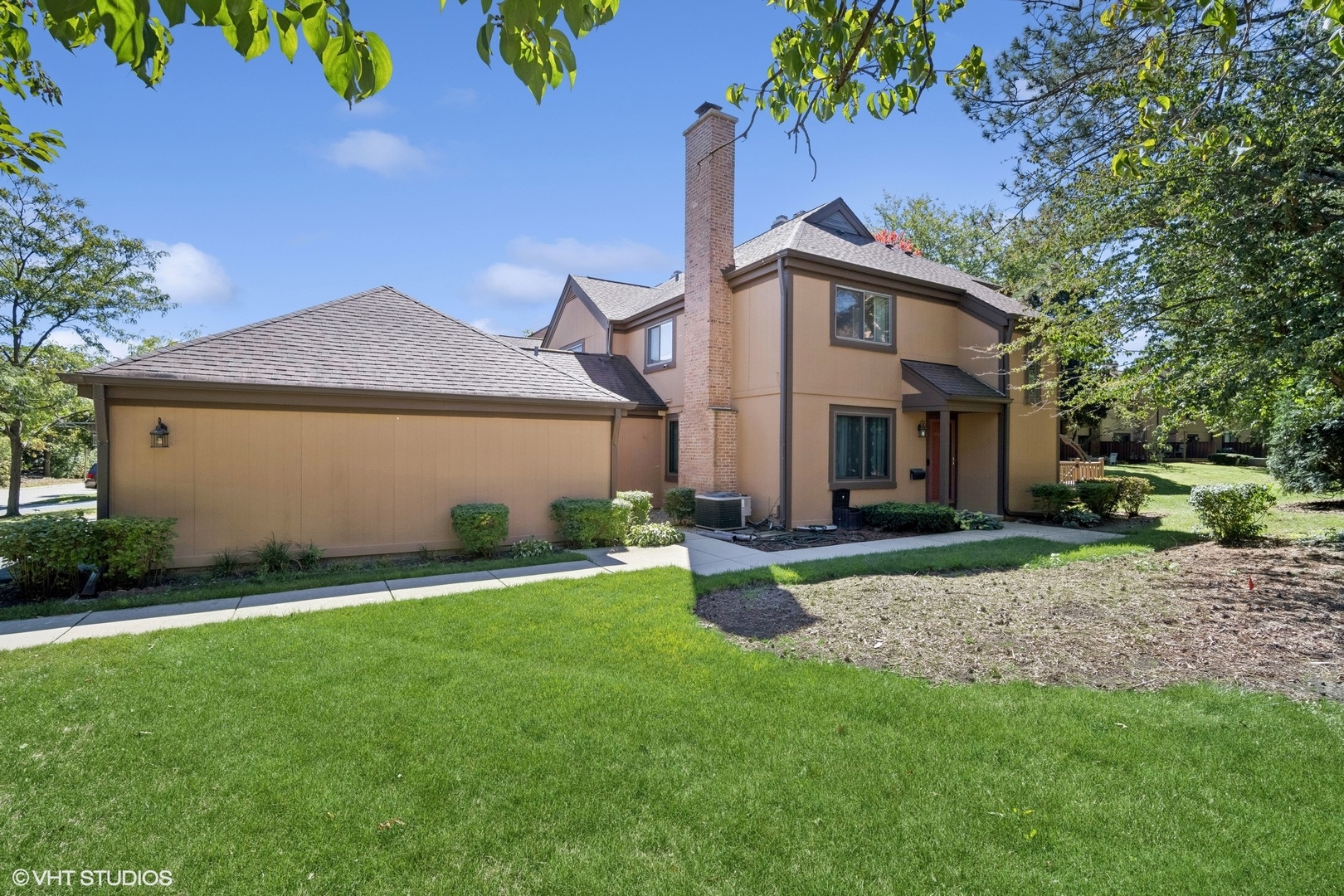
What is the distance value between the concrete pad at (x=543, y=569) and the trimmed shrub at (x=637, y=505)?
1.99 m

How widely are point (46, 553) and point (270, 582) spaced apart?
7.09 ft

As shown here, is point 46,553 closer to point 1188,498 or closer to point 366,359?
point 366,359

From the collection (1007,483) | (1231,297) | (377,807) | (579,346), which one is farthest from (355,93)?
(579,346)

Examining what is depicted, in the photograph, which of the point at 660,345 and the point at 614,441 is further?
the point at 660,345

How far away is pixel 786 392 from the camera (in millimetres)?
12039

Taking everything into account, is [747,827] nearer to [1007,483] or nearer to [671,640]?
[671,640]

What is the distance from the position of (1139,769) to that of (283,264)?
19.4 meters

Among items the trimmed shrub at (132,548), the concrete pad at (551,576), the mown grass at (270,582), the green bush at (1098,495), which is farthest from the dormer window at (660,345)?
the trimmed shrub at (132,548)

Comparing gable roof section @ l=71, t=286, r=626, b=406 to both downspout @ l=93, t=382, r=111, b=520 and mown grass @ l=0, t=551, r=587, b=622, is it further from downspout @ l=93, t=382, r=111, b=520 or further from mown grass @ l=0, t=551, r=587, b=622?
mown grass @ l=0, t=551, r=587, b=622

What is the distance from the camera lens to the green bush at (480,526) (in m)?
9.20

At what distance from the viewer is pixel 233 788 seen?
123 inches

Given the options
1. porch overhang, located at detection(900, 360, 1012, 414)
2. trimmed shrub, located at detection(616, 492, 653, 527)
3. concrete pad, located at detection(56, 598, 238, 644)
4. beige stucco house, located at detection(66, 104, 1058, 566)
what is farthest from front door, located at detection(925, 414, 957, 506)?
concrete pad, located at detection(56, 598, 238, 644)

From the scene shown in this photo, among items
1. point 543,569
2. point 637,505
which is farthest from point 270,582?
point 637,505

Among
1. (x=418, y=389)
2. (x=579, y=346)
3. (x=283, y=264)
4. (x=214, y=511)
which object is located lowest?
(x=214, y=511)
